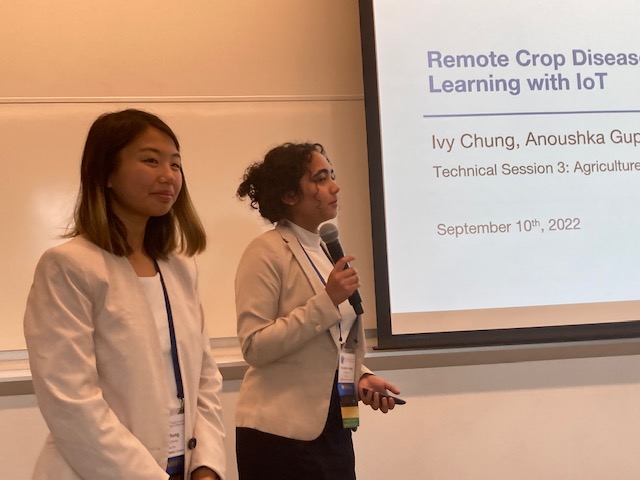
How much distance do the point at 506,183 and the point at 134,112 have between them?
2.39 m

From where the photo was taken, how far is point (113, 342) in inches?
57.7

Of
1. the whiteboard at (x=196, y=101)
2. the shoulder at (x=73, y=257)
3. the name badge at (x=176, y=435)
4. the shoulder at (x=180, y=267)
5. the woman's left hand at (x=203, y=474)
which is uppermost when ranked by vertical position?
the whiteboard at (x=196, y=101)

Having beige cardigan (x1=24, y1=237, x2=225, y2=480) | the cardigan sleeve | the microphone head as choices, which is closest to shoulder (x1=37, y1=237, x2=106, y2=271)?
beige cardigan (x1=24, y1=237, x2=225, y2=480)

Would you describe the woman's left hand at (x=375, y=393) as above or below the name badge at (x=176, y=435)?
below

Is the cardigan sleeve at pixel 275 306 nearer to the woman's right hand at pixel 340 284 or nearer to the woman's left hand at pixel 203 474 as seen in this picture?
the woman's right hand at pixel 340 284

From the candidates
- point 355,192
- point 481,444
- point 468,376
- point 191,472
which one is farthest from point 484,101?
point 191,472

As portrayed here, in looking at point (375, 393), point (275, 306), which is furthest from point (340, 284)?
point (375, 393)

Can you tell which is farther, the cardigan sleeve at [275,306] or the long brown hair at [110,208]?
the cardigan sleeve at [275,306]

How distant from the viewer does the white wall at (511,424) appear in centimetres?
359

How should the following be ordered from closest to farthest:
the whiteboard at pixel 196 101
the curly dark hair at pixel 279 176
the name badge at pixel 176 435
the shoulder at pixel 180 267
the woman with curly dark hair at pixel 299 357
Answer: the name badge at pixel 176 435 < the shoulder at pixel 180 267 < the woman with curly dark hair at pixel 299 357 < the curly dark hair at pixel 279 176 < the whiteboard at pixel 196 101

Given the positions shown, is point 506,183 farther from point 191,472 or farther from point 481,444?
point 191,472

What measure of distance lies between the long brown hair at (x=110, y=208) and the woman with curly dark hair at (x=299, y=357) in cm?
41

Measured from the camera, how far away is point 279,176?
228cm

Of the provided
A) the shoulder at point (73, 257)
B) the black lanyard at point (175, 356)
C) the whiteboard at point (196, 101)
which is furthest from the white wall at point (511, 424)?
the shoulder at point (73, 257)
